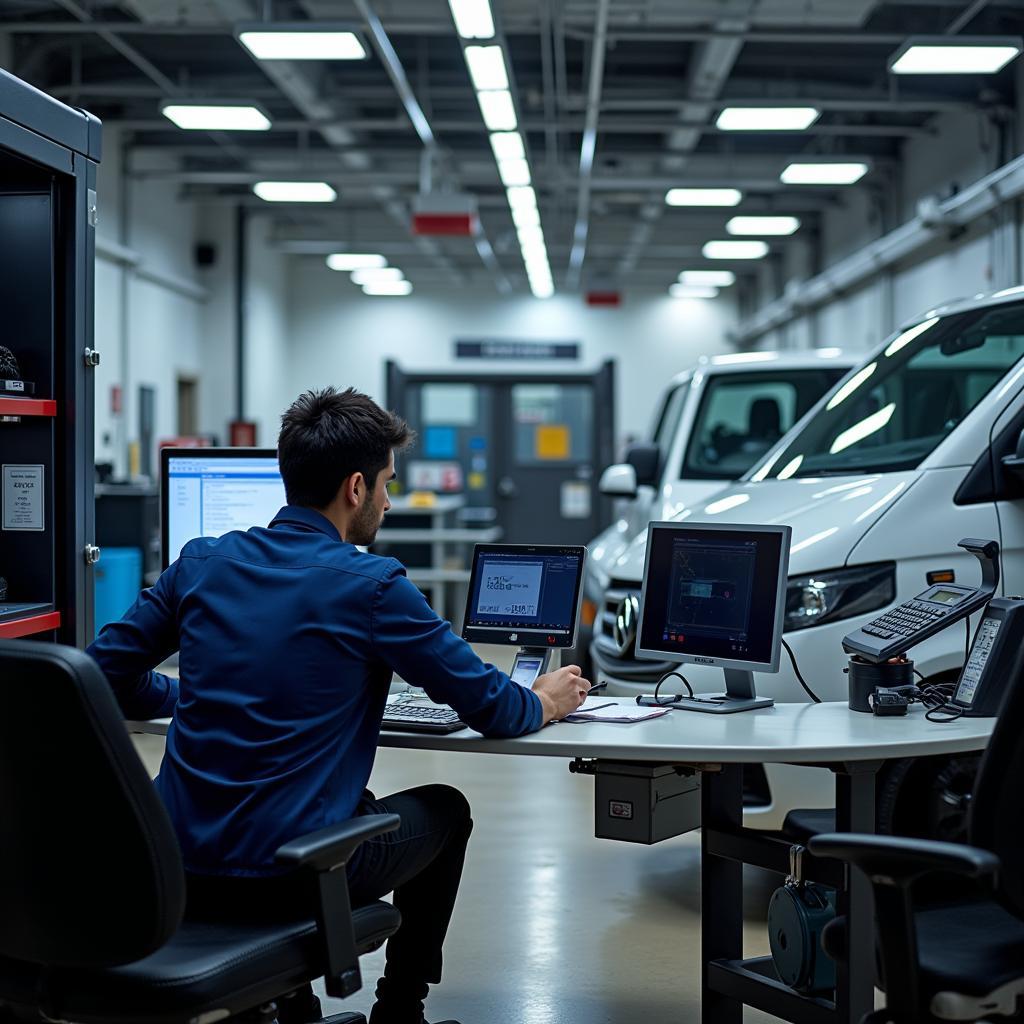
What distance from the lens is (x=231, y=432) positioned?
1490 cm

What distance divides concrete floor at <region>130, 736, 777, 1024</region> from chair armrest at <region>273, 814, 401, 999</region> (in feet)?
3.63

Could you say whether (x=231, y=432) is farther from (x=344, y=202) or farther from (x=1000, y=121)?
(x=1000, y=121)

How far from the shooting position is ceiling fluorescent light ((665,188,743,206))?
12.3 metres

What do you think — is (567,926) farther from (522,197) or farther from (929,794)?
(522,197)

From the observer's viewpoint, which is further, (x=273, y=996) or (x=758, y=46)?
(x=758, y=46)

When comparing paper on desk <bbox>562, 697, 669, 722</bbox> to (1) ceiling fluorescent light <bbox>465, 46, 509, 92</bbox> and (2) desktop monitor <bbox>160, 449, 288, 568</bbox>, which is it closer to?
(2) desktop monitor <bbox>160, 449, 288, 568</bbox>

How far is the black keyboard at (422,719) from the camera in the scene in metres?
2.65

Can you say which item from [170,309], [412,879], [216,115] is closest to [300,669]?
[412,879]

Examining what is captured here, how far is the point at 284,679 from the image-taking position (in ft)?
7.55

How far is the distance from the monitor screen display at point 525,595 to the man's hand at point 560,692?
0.57 ft

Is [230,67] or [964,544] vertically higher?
[230,67]

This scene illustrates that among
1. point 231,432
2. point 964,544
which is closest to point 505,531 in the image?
point 231,432

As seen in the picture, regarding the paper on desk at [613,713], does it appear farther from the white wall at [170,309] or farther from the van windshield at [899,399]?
the white wall at [170,309]

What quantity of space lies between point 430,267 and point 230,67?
8.05m
